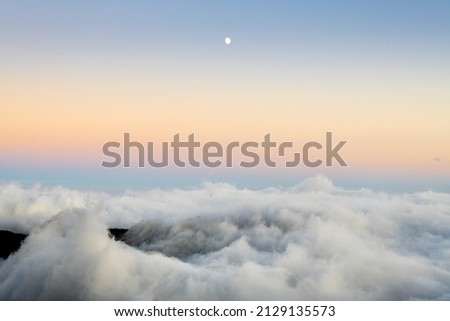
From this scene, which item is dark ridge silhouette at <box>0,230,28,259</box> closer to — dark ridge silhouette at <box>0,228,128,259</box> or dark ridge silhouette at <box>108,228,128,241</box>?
dark ridge silhouette at <box>0,228,128,259</box>

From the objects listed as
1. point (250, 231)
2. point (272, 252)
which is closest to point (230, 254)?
point (272, 252)

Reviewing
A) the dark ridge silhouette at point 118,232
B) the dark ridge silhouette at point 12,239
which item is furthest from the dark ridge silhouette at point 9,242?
the dark ridge silhouette at point 118,232

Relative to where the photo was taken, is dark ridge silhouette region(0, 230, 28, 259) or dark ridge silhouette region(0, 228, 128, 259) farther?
dark ridge silhouette region(0, 230, 28, 259)

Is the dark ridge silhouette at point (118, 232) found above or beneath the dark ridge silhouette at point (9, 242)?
above

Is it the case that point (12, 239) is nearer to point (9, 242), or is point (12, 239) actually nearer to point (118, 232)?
point (9, 242)

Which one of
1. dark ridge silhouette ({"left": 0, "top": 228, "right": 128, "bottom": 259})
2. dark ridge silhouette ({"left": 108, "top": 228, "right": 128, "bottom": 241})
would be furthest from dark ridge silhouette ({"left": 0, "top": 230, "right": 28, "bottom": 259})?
dark ridge silhouette ({"left": 108, "top": 228, "right": 128, "bottom": 241})

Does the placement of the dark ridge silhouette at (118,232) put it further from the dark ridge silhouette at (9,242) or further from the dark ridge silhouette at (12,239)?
the dark ridge silhouette at (9,242)

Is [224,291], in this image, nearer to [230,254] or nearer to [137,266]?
[137,266]

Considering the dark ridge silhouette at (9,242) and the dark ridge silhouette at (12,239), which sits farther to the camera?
the dark ridge silhouette at (9,242)

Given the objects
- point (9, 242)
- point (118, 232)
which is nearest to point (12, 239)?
point (9, 242)
